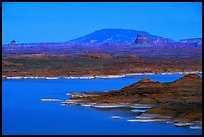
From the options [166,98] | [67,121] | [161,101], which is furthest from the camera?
[166,98]

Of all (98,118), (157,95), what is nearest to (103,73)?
(157,95)

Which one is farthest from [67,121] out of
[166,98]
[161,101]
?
[166,98]

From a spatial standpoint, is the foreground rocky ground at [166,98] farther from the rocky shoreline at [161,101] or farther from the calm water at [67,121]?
the calm water at [67,121]

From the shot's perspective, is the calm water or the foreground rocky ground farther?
the foreground rocky ground

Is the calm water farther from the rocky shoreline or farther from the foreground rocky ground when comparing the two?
the foreground rocky ground

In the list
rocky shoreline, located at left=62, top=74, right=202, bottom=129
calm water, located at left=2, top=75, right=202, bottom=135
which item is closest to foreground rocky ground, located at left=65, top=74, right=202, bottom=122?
rocky shoreline, located at left=62, top=74, right=202, bottom=129

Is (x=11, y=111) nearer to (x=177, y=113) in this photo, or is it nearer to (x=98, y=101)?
(x=98, y=101)

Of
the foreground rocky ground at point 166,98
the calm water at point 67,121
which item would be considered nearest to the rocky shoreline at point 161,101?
the foreground rocky ground at point 166,98

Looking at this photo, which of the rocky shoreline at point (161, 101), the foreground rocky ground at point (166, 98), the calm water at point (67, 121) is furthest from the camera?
the foreground rocky ground at point (166, 98)

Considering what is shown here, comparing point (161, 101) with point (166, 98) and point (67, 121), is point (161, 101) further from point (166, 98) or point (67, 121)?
point (67, 121)
